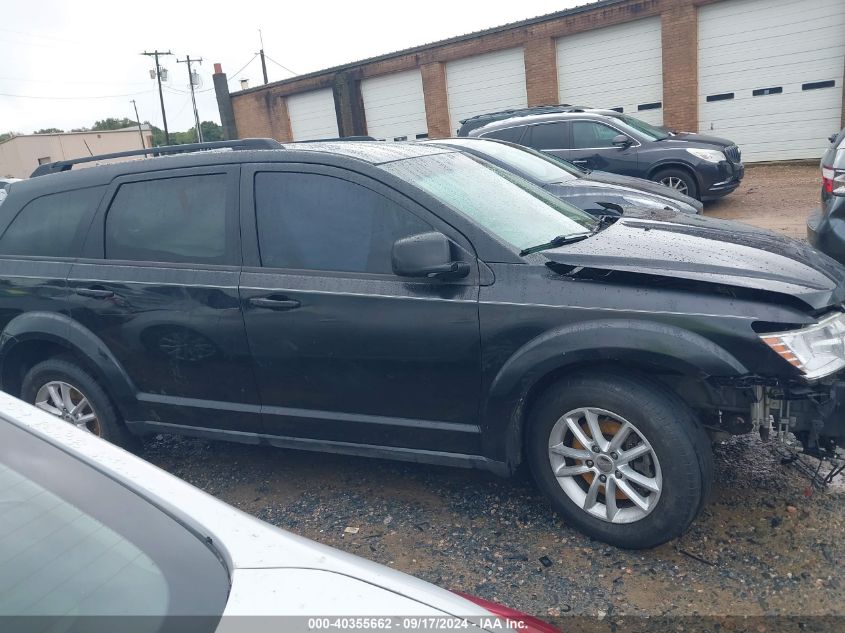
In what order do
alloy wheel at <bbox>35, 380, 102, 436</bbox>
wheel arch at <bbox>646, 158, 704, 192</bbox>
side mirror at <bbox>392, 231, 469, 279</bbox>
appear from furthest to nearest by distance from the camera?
wheel arch at <bbox>646, 158, 704, 192</bbox> → alloy wheel at <bbox>35, 380, 102, 436</bbox> → side mirror at <bbox>392, 231, 469, 279</bbox>

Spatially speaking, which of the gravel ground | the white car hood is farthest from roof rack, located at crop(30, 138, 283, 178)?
the gravel ground

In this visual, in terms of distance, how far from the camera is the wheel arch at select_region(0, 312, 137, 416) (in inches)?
165

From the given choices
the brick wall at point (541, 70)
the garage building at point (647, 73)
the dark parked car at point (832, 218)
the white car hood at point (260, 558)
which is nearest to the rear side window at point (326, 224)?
the white car hood at point (260, 558)

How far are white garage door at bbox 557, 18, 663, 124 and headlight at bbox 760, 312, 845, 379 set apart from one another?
17293mm

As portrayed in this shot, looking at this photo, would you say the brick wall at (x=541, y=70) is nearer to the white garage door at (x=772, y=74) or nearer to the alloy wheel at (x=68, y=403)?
the white garage door at (x=772, y=74)

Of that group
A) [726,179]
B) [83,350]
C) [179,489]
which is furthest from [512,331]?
[726,179]

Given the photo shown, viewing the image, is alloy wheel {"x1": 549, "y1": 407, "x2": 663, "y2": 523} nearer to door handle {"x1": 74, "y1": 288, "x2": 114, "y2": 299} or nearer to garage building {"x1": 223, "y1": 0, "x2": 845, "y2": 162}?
door handle {"x1": 74, "y1": 288, "x2": 114, "y2": 299}

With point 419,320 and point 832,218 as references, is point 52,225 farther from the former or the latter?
point 832,218

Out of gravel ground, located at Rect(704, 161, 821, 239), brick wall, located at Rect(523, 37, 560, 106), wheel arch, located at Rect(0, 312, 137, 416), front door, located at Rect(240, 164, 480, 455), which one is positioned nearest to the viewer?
front door, located at Rect(240, 164, 480, 455)

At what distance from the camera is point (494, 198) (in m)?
3.88

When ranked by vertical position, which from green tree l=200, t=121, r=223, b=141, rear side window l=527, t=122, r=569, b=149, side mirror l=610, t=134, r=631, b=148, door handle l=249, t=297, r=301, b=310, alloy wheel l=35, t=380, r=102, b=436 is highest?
green tree l=200, t=121, r=223, b=141

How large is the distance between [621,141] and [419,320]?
29.0 feet

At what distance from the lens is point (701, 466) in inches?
118

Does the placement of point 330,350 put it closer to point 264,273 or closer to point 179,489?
point 264,273
